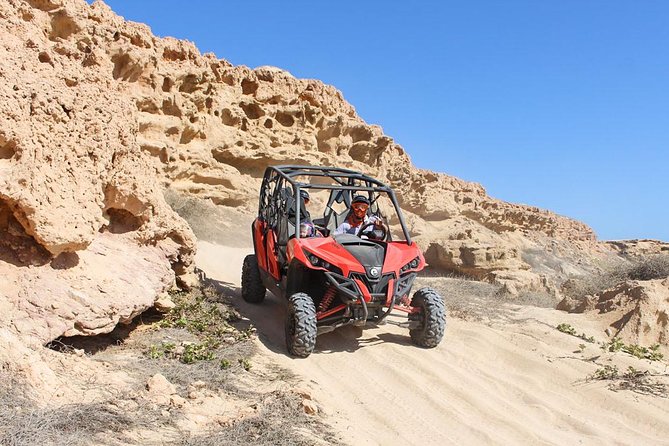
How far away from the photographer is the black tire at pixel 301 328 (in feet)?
16.9

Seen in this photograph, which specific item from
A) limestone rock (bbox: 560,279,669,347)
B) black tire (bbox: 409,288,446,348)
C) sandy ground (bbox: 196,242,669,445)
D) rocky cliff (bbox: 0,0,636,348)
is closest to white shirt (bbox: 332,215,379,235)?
sandy ground (bbox: 196,242,669,445)

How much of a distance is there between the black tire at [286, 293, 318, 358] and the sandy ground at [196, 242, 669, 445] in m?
0.13

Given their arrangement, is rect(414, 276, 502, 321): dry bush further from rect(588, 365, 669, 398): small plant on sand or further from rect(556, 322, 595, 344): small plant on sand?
rect(588, 365, 669, 398): small plant on sand

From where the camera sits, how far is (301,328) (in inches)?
203

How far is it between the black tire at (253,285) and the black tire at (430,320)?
8.15 feet

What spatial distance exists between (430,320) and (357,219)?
171 cm

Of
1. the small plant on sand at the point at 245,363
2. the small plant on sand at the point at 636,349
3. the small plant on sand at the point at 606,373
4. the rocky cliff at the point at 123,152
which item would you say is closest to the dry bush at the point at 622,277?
the rocky cliff at the point at 123,152

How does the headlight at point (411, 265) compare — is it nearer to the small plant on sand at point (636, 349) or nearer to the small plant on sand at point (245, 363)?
the small plant on sand at point (245, 363)

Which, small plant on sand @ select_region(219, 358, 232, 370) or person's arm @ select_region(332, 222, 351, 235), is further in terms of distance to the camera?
person's arm @ select_region(332, 222, 351, 235)

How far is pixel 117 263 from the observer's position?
5.14 m

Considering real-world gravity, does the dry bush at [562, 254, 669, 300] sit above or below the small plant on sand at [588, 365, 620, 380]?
above

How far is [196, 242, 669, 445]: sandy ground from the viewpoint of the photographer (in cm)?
402

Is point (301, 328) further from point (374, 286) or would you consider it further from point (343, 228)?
point (343, 228)

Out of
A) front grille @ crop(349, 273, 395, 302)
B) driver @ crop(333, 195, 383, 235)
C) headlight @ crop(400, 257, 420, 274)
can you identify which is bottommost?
front grille @ crop(349, 273, 395, 302)
